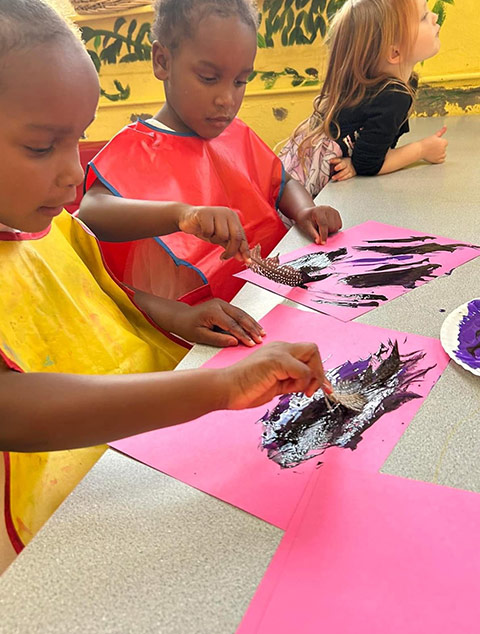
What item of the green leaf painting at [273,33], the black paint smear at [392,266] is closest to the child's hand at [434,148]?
the black paint smear at [392,266]

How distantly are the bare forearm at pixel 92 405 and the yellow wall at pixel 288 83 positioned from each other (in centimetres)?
163

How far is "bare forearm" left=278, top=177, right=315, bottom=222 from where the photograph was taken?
105 cm

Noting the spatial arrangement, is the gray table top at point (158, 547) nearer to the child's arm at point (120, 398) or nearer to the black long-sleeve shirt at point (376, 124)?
the child's arm at point (120, 398)

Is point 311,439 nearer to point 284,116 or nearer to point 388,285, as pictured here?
point 388,285

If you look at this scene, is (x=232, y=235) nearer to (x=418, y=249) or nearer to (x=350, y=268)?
(x=350, y=268)

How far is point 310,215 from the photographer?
0.98 metres

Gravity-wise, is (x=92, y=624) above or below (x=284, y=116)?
above

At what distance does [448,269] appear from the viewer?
2.53 feet

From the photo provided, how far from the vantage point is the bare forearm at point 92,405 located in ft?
1.48

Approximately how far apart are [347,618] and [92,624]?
153 mm

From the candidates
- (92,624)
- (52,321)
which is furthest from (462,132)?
(92,624)

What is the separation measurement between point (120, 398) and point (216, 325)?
0.77 ft

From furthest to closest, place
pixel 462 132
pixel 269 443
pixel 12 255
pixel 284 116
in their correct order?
pixel 284 116, pixel 462 132, pixel 12 255, pixel 269 443

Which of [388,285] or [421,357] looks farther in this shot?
[388,285]
